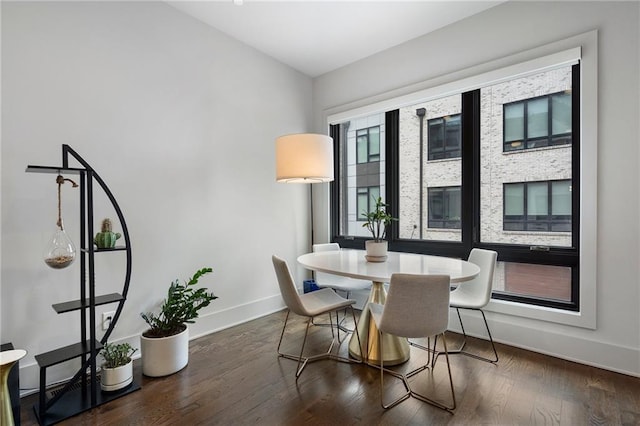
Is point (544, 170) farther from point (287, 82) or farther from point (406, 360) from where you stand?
point (287, 82)

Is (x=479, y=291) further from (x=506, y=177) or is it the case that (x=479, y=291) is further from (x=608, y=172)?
(x=608, y=172)

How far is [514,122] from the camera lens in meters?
2.74

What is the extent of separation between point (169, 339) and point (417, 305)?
5.45ft

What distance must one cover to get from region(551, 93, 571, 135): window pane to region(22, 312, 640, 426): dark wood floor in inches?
69.8

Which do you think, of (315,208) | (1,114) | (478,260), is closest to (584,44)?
(478,260)

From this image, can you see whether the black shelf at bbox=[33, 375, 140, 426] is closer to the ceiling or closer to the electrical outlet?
the electrical outlet

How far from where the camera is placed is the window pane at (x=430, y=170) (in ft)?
10.1

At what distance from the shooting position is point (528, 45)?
2.54 m

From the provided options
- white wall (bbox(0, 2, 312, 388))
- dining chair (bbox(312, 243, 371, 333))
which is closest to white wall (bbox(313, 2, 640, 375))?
dining chair (bbox(312, 243, 371, 333))

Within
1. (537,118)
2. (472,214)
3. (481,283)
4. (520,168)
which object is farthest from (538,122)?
(481,283)

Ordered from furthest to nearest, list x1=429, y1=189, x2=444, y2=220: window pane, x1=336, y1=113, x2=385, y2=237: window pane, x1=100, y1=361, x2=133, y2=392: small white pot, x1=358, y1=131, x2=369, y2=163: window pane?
x1=358, y1=131, x2=369, y2=163: window pane → x1=336, y1=113, x2=385, y2=237: window pane → x1=429, y1=189, x2=444, y2=220: window pane → x1=100, y1=361, x2=133, y2=392: small white pot

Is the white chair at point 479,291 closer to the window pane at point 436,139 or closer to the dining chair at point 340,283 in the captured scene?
the dining chair at point 340,283

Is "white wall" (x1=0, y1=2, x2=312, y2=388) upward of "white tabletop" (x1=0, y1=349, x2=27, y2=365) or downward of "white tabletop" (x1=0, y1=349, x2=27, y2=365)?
upward

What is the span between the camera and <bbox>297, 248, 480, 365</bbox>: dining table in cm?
204
